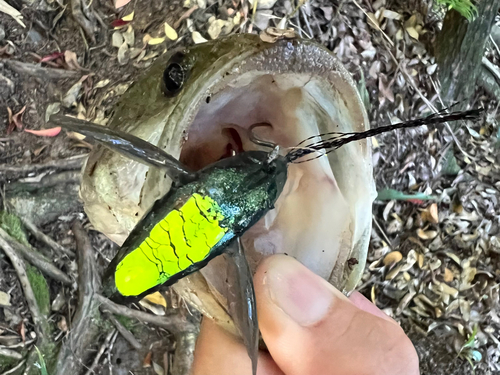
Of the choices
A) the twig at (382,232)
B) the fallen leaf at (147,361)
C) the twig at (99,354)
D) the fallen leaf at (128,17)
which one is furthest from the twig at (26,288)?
the twig at (382,232)

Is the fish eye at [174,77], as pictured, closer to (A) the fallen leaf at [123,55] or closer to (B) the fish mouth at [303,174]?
(B) the fish mouth at [303,174]

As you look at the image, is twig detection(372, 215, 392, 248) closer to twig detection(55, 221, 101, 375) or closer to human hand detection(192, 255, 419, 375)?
human hand detection(192, 255, 419, 375)

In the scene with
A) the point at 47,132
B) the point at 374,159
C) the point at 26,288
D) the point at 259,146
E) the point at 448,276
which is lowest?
the point at 448,276

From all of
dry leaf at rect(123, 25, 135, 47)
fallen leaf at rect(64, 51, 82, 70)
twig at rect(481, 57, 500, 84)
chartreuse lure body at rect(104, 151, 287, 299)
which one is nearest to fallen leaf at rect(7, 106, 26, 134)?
fallen leaf at rect(64, 51, 82, 70)

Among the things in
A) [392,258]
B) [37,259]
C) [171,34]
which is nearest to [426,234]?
[392,258]

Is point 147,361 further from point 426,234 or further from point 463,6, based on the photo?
point 463,6

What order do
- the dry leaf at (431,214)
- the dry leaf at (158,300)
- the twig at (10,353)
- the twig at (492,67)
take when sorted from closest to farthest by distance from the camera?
the twig at (10,353) < the dry leaf at (158,300) < the dry leaf at (431,214) < the twig at (492,67)
